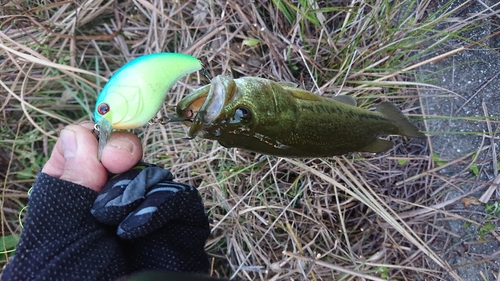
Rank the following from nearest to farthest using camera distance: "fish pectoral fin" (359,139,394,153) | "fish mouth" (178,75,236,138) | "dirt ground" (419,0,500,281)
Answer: "fish mouth" (178,75,236,138) → "fish pectoral fin" (359,139,394,153) → "dirt ground" (419,0,500,281)

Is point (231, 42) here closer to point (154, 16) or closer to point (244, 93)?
point (154, 16)

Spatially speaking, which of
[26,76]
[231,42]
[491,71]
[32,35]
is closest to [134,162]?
[231,42]

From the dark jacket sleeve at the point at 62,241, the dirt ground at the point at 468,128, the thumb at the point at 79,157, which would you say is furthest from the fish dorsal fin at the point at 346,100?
the dark jacket sleeve at the point at 62,241

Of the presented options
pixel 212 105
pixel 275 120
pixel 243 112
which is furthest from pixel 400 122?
pixel 212 105

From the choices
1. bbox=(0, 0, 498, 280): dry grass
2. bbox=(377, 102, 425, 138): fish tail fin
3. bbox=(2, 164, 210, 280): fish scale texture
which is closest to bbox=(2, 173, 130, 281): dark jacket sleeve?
bbox=(2, 164, 210, 280): fish scale texture

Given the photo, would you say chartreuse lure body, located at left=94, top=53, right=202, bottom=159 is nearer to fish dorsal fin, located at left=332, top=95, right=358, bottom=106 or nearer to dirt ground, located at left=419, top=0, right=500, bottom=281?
fish dorsal fin, located at left=332, top=95, right=358, bottom=106

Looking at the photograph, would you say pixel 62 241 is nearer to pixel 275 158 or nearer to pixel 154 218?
pixel 154 218

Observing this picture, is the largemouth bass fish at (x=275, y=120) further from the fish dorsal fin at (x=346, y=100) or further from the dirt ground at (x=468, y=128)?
the dirt ground at (x=468, y=128)
